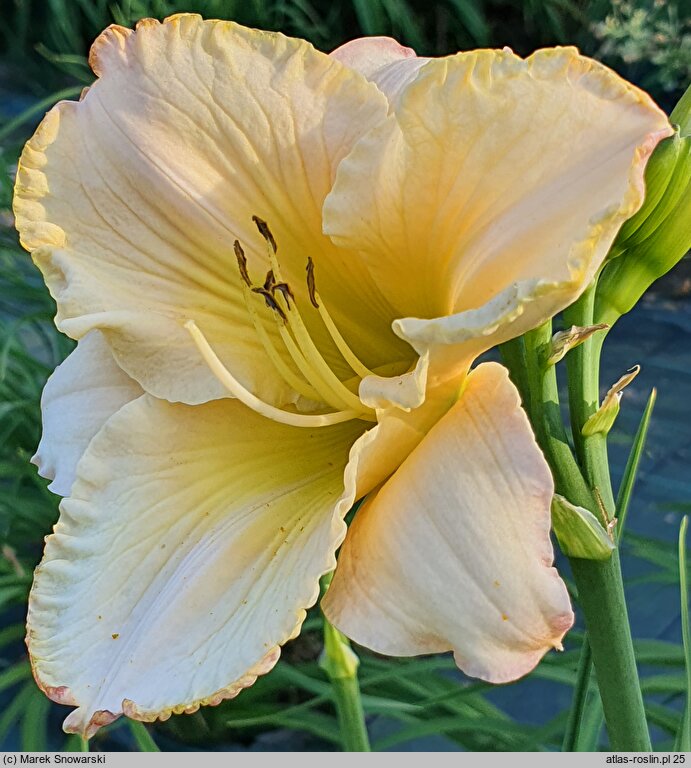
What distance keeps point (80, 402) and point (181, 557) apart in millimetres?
118

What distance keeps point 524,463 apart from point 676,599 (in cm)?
107

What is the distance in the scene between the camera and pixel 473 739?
945 mm

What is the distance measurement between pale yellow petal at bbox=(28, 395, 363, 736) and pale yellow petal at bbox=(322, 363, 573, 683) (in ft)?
0.08

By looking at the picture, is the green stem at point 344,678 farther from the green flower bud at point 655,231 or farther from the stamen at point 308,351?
the green flower bud at point 655,231

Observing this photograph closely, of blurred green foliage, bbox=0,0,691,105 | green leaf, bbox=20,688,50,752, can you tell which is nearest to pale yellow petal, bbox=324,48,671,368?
green leaf, bbox=20,688,50,752

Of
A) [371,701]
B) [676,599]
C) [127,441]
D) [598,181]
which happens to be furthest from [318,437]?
[676,599]

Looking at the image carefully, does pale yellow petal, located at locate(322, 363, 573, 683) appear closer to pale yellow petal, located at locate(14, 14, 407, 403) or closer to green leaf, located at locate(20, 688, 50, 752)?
pale yellow petal, located at locate(14, 14, 407, 403)

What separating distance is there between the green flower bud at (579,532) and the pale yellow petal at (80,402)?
0.80 feet

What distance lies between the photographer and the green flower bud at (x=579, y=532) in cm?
38

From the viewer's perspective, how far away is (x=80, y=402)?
18.8 inches

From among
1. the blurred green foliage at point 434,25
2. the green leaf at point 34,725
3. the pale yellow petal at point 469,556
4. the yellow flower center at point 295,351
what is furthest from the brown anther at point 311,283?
the blurred green foliage at point 434,25

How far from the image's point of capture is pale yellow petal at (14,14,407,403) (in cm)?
42

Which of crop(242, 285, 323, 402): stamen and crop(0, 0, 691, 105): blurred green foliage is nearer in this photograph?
crop(242, 285, 323, 402): stamen

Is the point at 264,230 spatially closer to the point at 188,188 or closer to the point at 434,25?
the point at 188,188
